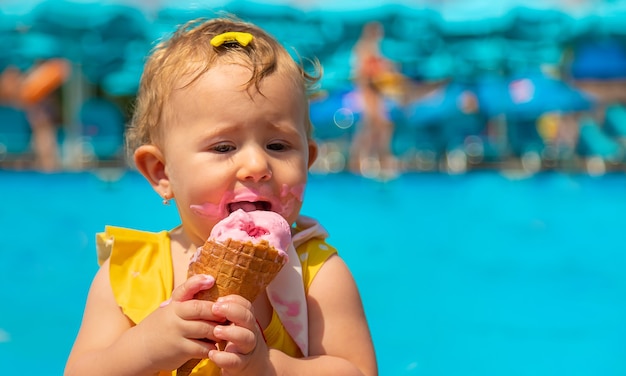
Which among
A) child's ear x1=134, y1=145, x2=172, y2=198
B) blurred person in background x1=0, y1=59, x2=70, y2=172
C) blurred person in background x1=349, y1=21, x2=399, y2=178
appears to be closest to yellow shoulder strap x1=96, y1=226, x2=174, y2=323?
child's ear x1=134, y1=145, x2=172, y2=198

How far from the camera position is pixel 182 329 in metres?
1.49

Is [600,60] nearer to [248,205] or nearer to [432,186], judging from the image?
[432,186]

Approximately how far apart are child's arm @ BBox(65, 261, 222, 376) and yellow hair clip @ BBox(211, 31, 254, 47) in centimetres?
56

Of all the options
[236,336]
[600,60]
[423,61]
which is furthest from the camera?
[423,61]

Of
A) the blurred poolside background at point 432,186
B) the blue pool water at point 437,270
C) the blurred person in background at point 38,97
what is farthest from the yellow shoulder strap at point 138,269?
the blurred person in background at point 38,97

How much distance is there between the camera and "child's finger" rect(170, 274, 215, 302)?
1.50 metres

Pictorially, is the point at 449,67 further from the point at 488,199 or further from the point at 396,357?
the point at 396,357

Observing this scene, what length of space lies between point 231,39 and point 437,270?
3356mm

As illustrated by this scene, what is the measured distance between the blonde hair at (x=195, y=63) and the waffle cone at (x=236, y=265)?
0.38 metres

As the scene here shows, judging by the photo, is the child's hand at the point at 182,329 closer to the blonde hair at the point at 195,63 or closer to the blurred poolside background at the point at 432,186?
the blonde hair at the point at 195,63

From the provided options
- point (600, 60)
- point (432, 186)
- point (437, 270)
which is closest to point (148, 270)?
point (437, 270)

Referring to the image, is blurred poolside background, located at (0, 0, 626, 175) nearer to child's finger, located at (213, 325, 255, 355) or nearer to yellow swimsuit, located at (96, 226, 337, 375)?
yellow swimsuit, located at (96, 226, 337, 375)

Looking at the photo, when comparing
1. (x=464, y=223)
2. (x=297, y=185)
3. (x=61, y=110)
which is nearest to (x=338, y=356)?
(x=297, y=185)

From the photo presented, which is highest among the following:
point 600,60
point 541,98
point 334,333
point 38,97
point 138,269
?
point 138,269
